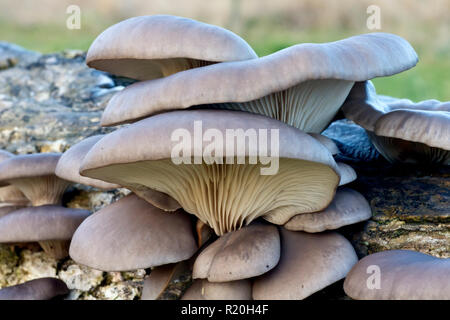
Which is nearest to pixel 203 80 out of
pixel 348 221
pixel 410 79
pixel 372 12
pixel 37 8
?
pixel 348 221

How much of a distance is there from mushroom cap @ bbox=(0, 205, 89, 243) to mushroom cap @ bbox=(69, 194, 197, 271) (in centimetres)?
25

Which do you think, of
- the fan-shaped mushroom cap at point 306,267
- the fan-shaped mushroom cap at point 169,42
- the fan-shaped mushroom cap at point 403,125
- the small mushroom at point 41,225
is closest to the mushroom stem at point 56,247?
the small mushroom at point 41,225

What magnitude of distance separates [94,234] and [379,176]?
122 cm

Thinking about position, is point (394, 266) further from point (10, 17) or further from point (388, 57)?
point (10, 17)

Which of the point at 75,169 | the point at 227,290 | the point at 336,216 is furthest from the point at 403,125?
the point at 75,169

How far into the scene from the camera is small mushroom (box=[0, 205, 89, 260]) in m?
2.02

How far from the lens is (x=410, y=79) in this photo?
6.09m

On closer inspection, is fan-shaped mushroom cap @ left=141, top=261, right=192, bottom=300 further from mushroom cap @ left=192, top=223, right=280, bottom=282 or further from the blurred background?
the blurred background

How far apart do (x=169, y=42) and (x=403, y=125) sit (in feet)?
2.95

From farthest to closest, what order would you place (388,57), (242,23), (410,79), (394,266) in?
(242,23), (410,79), (388,57), (394,266)

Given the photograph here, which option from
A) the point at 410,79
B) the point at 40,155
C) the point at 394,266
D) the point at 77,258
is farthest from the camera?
the point at 410,79

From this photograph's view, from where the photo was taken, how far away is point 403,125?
1.75 metres

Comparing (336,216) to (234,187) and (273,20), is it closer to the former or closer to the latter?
(234,187)

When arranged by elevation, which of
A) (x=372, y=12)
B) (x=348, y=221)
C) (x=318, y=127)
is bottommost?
(x=348, y=221)
